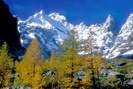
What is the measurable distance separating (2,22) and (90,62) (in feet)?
507

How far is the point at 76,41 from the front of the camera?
4262cm

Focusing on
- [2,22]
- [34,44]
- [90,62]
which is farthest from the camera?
[2,22]

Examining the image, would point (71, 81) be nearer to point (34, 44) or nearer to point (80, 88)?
point (80, 88)

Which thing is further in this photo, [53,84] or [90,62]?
[53,84]

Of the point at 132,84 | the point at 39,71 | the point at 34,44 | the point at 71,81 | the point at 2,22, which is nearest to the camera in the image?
the point at 71,81

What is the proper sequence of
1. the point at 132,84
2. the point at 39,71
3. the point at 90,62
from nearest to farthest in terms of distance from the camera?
the point at 90,62 → the point at 132,84 → the point at 39,71

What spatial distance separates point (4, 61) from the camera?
55.8m

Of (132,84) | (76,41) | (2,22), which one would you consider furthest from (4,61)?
(2,22)

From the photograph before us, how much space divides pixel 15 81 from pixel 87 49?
1126 inches

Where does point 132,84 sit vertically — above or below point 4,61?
below

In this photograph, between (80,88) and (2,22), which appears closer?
(80,88)

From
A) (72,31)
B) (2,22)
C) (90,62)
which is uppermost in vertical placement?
(2,22)

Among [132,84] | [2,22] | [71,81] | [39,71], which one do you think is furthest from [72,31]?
[2,22]

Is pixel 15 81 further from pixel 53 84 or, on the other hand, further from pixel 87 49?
pixel 87 49
